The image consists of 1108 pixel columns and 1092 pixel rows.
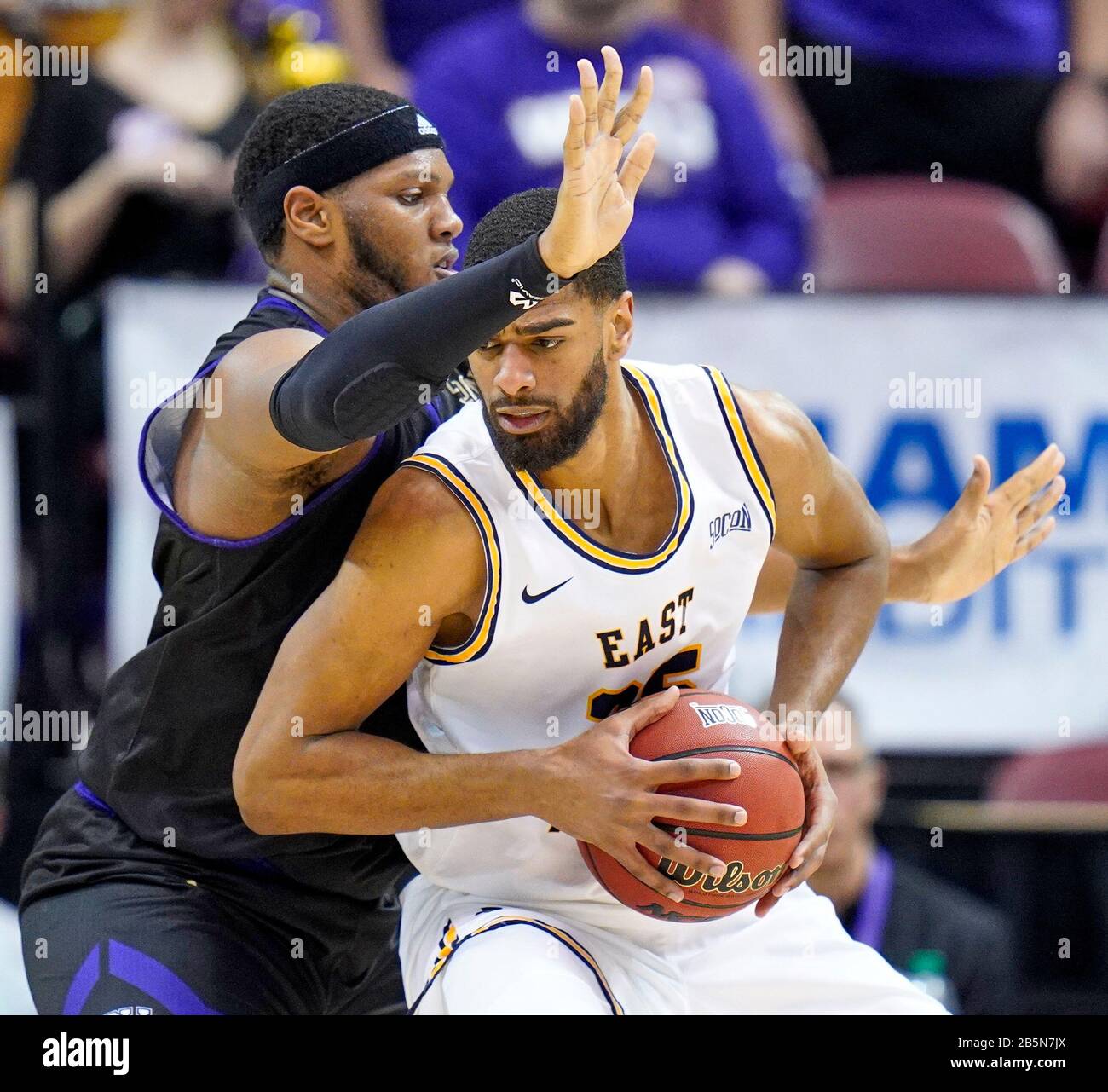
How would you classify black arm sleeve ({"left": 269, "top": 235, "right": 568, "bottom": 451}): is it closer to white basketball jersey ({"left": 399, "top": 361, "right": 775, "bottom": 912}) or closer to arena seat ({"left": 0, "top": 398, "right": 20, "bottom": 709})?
white basketball jersey ({"left": 399, "top": 361, "right": 775, "bottom": 912})

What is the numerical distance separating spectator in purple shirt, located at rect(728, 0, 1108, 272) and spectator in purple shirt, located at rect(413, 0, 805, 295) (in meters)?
0.74

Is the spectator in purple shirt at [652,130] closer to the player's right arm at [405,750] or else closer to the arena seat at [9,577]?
the arena seat at [9,577]

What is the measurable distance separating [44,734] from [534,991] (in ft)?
9.32

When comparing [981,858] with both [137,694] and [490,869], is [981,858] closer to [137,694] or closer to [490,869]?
[490,869]

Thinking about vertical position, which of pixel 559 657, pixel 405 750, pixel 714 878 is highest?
pixel 559 657

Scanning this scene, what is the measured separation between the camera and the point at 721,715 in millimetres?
3424

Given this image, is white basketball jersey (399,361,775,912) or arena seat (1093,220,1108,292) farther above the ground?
arena seat (1093,220,1108,292)

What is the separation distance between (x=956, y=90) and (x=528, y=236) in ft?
16.0

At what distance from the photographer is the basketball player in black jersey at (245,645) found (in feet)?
11.5

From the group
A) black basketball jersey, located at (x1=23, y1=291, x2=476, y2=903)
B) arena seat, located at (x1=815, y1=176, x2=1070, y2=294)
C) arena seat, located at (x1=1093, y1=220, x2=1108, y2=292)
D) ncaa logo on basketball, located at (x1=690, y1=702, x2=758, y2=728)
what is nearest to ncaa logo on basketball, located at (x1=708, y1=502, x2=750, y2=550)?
ncaa logo on basketball, located at (x1=690, y1=702, x2=758, y2=728)

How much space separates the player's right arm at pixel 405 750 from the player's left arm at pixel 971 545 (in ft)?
3.31

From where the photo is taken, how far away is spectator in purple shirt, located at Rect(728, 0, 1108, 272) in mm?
7594

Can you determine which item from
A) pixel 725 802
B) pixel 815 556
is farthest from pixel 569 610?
pixel 815 556

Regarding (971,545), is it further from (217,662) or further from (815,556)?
(217,662)
